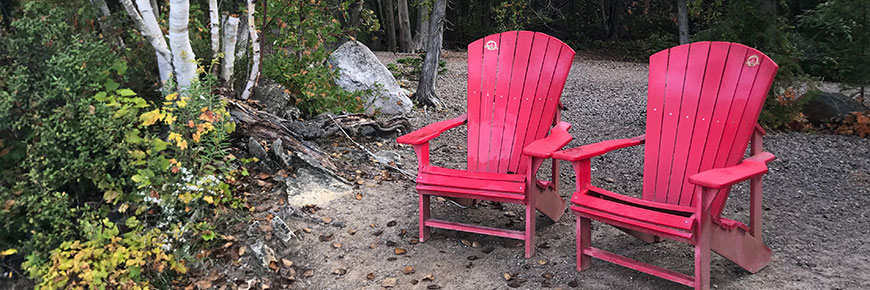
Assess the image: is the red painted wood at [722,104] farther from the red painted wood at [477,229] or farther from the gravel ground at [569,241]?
the red painted wood at [477,229]

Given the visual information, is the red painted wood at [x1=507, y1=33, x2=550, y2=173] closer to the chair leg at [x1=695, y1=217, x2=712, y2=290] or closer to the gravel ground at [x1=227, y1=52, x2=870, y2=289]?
the gravel ground at [x1=227, y1=52, x2=870, y2=289]

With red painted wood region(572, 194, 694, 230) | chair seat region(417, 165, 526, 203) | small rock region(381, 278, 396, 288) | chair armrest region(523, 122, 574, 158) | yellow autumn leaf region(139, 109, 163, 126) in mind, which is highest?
yellow autumn leaf region(139, 109, 163, 126)

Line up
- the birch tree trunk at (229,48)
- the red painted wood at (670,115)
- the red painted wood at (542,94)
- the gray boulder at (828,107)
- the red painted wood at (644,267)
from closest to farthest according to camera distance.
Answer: the red painted wood at (644,267) → the red painted wood at (670,115) → the red painted wood at (542,94) → the birch tree trunk at (229,48) → the gray boulder at (828,107)

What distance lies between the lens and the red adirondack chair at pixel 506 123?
130 inches

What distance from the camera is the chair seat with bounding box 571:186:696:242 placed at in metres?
2.66

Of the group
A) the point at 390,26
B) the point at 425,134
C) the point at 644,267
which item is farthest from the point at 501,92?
the point at 390,26

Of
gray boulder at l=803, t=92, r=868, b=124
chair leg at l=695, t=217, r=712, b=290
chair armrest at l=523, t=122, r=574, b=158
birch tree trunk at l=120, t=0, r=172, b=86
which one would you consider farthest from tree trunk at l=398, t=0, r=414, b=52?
chair leg at l=695, t=217, r=712, b=290

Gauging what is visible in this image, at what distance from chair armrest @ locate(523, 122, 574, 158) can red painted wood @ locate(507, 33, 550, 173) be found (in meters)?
0.20

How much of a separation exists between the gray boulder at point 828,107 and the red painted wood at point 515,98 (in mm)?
3616

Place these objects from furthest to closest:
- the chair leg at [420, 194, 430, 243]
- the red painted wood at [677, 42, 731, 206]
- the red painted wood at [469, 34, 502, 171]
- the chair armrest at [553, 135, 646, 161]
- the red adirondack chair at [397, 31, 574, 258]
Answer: the red painted wood at [469, 34, 502, 171], the chair leg at [420, 194, 430, 243], the red adirondack chair at [397, 31, 574, 258], the red painted wood at [677, 42, 731, 206], the chair armrest at [553, 135, 646, 161]

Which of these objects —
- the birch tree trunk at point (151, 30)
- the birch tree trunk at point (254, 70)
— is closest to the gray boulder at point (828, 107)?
the birch tree trunk at point (254, 70)

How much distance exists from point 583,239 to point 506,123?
874 mm

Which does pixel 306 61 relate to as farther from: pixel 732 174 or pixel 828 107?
pixel 828 107

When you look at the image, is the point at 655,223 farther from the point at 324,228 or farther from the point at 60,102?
the point at 60,102
